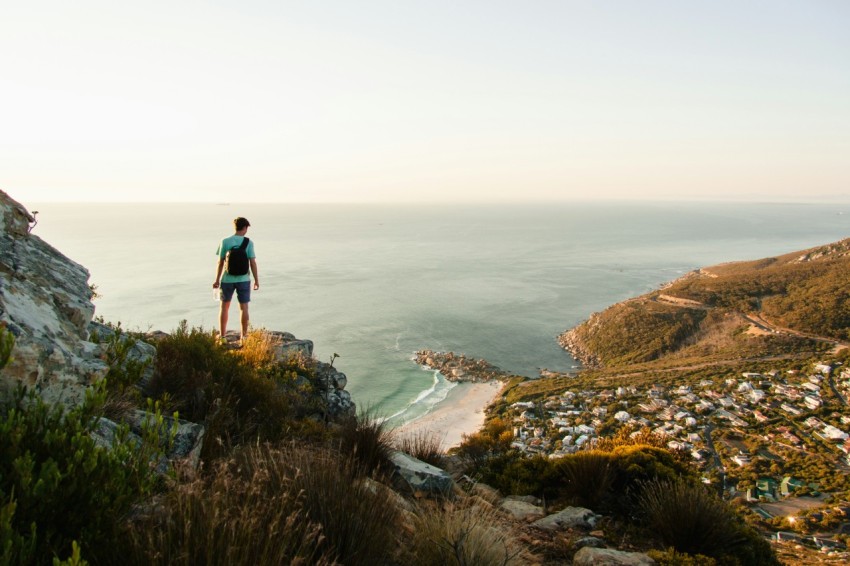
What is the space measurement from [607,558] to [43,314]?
5048mm

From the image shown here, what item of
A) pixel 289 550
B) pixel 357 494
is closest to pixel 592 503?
pixel 357 494

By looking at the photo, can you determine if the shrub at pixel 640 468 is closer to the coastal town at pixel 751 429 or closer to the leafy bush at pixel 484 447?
the leafy bush at pixel 484 447

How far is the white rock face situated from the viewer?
3029mm

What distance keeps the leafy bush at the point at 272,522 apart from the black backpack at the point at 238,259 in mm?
6070

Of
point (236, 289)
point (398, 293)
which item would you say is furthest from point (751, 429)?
point (398, 293)

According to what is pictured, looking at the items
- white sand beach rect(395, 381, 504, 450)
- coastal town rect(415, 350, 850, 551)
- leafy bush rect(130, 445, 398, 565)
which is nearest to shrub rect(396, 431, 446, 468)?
leafy bush rect(130, 445, 398, 565)

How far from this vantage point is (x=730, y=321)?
186ft

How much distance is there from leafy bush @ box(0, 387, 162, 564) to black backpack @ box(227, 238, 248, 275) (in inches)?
→ 274

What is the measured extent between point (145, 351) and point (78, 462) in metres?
4.80

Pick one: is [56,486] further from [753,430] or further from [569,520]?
[753,430]

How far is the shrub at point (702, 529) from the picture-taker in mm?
4969

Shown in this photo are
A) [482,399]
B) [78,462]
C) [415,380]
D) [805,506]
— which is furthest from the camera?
[415,380]

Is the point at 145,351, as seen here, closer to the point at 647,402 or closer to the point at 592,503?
the point at 592,503

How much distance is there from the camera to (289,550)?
8.66 feet
